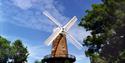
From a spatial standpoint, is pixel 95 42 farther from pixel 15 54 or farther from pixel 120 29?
pixel 15 54

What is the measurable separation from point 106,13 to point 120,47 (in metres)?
→ 5.92

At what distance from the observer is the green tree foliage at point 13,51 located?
86875 mm

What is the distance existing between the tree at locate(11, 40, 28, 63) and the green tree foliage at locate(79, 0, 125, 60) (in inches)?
1478

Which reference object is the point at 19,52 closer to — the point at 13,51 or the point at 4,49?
the point at 13,51

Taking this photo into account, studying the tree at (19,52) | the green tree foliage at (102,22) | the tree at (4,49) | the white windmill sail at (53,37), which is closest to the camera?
the green tree foliage at (102,22)

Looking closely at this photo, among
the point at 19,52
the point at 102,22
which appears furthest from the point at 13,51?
the point at 102,22

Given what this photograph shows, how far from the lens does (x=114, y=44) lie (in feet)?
165

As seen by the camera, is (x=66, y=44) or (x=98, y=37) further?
(x=66, y=44)

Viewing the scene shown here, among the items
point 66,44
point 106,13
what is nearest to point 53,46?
point 66,44

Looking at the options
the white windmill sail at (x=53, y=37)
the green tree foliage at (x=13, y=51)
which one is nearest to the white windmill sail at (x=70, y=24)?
the white windmill sail at (x=53, y=37)

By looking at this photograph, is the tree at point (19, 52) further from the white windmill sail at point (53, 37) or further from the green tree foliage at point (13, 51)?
the white windmill sail at point (53, 37)

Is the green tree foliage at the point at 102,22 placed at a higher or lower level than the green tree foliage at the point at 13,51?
lower

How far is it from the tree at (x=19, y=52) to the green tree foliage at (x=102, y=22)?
123ft

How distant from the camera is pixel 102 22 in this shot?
172ft
